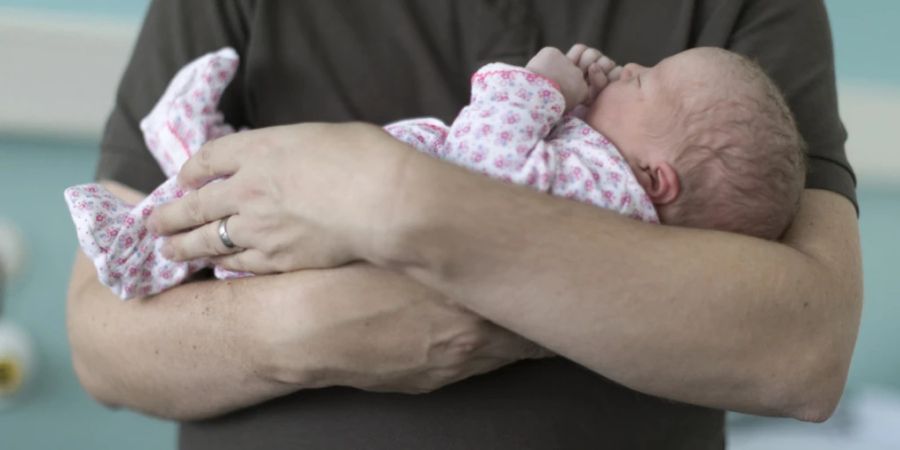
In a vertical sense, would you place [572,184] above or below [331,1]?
below

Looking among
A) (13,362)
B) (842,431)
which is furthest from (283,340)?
(842,431)

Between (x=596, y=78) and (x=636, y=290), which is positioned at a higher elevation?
(x=596, y=78)

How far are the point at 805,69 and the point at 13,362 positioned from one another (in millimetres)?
1448

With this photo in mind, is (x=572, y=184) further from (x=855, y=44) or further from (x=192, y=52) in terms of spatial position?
(x=855, y=44)

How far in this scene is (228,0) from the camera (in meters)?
1.39

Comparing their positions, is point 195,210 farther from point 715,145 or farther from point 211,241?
point 715,145

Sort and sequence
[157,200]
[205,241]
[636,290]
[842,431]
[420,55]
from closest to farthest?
1. [636,290]
2. [205,241]
3. [157,200]
4. [420,55]
5. [842,431]

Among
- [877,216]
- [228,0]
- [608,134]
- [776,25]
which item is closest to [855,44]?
[877,216]

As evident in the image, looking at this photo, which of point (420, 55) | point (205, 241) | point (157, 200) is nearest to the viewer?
point (205, 241)

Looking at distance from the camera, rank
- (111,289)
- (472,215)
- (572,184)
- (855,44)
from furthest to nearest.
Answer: (855,44)
(111,289)
(572,184)
(472,215)

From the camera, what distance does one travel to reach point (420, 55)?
137 centimetres

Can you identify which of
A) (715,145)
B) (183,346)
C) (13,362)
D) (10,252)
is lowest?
(13,362)

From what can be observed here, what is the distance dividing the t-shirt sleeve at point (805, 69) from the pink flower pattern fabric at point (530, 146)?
12.0 inches

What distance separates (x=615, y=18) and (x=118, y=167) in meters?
0.71
